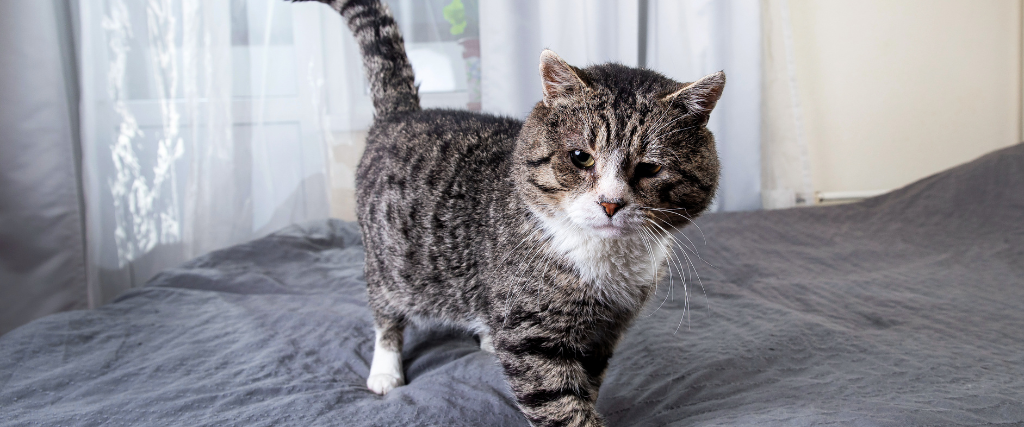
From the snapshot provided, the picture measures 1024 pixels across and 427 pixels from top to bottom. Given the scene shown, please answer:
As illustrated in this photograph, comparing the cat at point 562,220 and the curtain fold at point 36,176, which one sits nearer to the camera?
the cat at point 562,220

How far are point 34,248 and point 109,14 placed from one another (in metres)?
0.87

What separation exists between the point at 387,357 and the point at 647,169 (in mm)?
727

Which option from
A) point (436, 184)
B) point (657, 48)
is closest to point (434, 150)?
point (436, 184)

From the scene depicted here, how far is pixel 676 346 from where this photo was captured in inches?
51.4

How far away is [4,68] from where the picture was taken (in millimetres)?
1806

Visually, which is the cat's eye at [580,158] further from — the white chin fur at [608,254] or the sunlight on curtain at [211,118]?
the sunlight on curtain at [211,118]

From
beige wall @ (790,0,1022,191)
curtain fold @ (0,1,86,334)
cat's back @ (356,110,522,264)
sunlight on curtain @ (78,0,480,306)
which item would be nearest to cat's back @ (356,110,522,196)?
cat's back @ (356,110,522,264)

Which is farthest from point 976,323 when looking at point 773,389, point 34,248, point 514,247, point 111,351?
point 34,248

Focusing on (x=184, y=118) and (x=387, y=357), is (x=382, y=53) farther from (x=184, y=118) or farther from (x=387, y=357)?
(x=184, y=118)

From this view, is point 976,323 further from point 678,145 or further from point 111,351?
point 111,351

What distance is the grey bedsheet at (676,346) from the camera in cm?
102

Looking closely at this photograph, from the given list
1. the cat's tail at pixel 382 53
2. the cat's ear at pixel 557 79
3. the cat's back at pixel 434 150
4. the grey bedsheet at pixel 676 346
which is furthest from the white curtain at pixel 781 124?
the cat's ear at pixel 557 79

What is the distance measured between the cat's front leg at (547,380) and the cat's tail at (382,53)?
28.4 inches

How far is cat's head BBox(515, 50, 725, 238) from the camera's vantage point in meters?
0.88
